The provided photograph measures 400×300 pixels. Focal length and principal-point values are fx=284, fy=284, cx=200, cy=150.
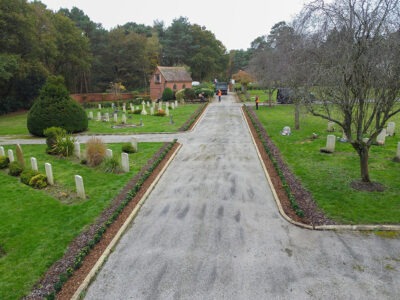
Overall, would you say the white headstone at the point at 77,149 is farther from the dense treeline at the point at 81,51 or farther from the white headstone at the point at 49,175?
the dense treeline at the point at 81,51

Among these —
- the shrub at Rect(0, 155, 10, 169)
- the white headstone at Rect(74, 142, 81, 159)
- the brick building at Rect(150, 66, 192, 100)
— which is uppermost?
the brick building at Rect(150, 66, 192, 100)

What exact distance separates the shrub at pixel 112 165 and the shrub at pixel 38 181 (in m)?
2.59

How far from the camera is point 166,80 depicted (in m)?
49.3

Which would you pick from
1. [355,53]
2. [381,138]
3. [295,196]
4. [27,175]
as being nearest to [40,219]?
[27,175]

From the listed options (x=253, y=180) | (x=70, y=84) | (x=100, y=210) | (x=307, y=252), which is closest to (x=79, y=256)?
(x=100, y=210)

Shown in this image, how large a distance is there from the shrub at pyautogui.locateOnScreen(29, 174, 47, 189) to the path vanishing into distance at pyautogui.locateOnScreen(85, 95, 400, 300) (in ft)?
15.8

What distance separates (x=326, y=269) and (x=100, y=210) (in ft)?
23.4

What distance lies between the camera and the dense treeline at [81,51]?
3309 cm

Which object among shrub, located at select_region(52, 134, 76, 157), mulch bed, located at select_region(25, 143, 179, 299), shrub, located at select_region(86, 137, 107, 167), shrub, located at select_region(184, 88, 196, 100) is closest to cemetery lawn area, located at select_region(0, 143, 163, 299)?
mulch bed, located at select_region(25, 143, 179, 299)

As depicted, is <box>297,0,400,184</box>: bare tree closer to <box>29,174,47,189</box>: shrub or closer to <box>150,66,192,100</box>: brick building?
<box>29,174,47,189</box>: shrub

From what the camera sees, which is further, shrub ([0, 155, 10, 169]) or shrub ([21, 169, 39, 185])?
shrub ([0, 155, 10, 169])

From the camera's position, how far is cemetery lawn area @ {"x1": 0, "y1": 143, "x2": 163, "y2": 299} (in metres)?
6.79

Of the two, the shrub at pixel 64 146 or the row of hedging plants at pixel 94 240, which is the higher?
the shrub at pixel 64 146

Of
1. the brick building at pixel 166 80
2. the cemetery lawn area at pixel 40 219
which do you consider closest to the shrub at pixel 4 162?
the cemetery lawn area at pixel 40 219
